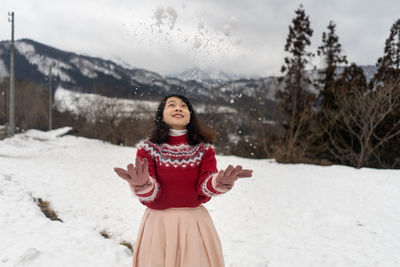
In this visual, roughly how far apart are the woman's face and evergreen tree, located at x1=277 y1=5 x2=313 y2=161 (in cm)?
1397

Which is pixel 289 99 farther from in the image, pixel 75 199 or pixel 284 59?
pixel 75 199

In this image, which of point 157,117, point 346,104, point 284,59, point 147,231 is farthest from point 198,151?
point 284,59

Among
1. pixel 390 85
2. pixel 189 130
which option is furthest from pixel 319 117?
pixel 189 130

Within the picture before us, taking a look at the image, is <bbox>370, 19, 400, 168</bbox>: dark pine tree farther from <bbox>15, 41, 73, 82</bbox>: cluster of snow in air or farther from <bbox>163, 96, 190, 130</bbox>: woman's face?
<bbox>15, 41, 73, 82</bbox>: cluster of snow in air

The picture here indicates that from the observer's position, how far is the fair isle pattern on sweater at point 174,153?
1.82 meters

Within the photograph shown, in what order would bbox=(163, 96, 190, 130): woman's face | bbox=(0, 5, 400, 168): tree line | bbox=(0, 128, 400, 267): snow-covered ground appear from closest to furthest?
bbox=(163, 96, 190, 130): woman's face
bbox=(0, 128, 400, 267): snow-covered ground
bbox=(0, 5, 400, 168): tree line

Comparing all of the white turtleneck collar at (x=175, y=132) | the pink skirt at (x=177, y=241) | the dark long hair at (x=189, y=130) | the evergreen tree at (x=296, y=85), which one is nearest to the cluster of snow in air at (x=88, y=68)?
the evergreen tree at (x=296, y=85)

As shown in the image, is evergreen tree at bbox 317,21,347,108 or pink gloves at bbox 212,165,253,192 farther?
evergreen tree at bbox 317,21,347,108

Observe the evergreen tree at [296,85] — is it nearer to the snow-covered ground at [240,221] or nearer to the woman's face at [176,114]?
the snow-covered ground at [240,221]

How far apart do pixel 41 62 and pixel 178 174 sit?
105537 mm

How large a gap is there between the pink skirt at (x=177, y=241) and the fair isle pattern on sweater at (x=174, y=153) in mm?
329

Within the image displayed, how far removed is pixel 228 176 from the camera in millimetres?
1551

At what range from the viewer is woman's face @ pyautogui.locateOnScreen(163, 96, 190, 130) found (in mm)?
1958

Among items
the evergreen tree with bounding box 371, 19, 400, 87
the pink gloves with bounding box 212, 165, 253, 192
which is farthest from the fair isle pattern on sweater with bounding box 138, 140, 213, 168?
the evergreen tree with bounding box 371, 19, 400, 87
